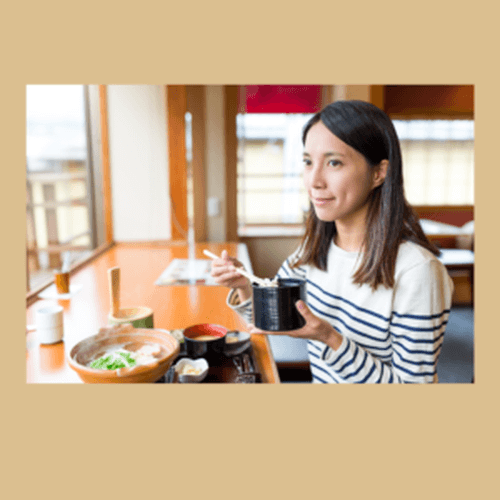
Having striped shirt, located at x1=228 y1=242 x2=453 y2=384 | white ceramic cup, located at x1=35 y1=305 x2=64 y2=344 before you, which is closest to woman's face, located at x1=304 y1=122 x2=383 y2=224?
striped shirt, located at x1=228 y1=242 x2=453 y2=384

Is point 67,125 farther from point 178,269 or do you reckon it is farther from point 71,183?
point 178,269

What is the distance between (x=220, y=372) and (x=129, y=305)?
72 cm

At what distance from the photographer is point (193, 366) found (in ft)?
3.06

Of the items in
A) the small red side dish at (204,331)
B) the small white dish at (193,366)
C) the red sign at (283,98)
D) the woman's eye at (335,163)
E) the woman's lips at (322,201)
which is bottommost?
the small white dish at (193,366)

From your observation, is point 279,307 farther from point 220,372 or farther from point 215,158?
point 215,158

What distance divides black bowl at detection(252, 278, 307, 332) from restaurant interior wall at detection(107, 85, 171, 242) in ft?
8.03

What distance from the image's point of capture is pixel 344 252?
3.34ft

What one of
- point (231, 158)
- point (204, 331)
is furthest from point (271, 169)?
point (204, 331)

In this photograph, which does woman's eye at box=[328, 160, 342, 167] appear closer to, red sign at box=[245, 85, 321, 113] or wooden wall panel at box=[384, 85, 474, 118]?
red sign at box=[245, 85, 321, 113]

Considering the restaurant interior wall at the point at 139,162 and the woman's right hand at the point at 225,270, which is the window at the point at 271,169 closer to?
the restaurant interior wall at the point at 139,162

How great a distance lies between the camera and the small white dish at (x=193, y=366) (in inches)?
33.6

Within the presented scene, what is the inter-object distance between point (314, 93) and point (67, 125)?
6.77 ft

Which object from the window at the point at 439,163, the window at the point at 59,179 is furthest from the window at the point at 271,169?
the window at the point at 439,163

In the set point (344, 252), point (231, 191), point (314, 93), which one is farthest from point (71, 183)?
point (344, 252)
